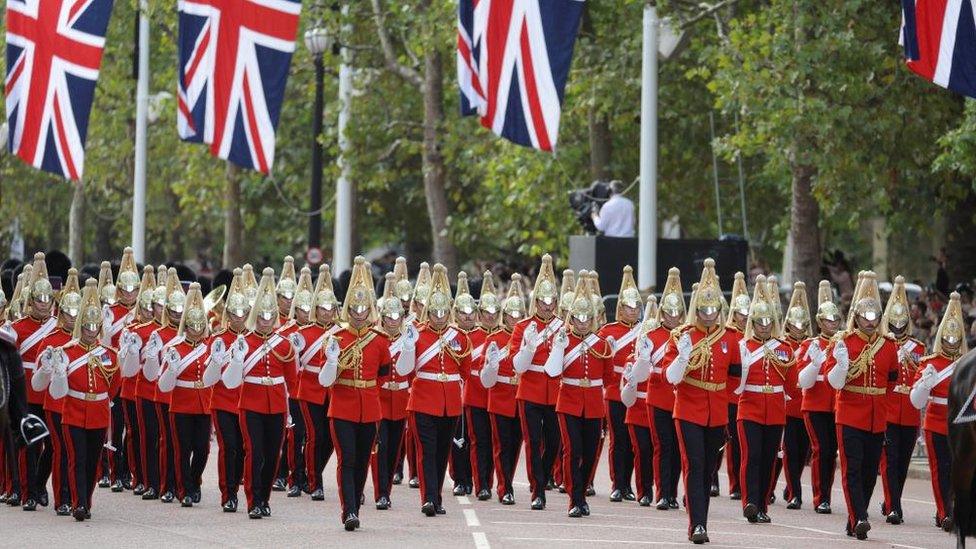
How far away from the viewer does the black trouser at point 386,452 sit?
1514cm

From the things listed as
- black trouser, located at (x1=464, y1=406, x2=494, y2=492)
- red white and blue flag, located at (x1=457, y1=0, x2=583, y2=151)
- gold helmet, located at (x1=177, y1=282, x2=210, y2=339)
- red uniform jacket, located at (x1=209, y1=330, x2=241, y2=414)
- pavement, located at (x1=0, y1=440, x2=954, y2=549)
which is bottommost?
pavement, located at (x1=0, y1=440, x2=954, y2=549)

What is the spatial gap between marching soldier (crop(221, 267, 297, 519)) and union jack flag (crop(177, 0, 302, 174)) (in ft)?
20.8

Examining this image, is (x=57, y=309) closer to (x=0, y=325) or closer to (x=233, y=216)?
(x=0, y=325)

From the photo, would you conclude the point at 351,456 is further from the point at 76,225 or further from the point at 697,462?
the point at 76,225

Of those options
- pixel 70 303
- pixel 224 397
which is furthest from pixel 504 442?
pixel 70 303

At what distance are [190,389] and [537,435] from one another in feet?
8.59

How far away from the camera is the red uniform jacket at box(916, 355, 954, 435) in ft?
47.7

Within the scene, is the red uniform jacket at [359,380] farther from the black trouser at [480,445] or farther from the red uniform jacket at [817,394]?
the red uniform jacket at [817,394]

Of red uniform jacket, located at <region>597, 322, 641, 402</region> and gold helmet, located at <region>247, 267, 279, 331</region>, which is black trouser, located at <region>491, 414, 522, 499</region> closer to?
red uniform jacket, located at <region>597, 322, 641, 402</region>

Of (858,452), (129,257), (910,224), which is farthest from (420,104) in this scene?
(858,452)

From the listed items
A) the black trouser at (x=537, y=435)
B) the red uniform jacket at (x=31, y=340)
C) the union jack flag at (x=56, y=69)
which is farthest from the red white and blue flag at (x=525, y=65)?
the red uniform jacket at (x=31, y=340)

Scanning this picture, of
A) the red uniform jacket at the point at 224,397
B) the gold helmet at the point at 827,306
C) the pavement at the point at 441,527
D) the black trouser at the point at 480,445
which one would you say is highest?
the gold helmet at the point at 827,306

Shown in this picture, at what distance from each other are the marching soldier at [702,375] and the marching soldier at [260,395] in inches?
107

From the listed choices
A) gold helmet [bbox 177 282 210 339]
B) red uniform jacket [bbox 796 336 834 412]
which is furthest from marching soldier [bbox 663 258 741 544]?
gold helmet [bbox 177 282 210 339]
